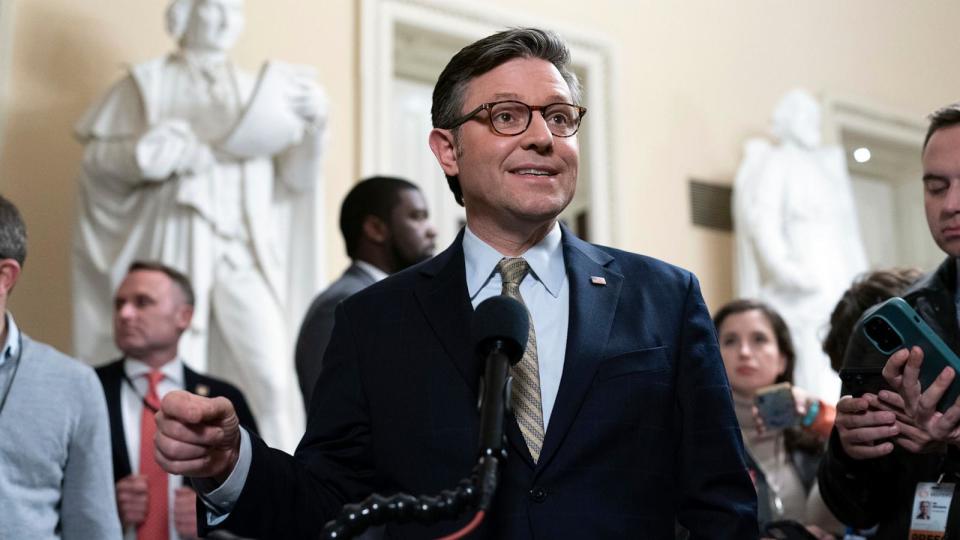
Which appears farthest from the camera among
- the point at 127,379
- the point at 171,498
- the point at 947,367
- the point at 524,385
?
the point at 127,379

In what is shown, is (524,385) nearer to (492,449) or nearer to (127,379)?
(492,449)

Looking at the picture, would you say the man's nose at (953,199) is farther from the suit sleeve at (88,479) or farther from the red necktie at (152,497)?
the red necktie at (152,497)

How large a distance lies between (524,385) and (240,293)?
408cm

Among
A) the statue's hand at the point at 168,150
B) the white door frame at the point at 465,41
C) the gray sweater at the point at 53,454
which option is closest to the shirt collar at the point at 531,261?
the gray sweater at the point at 53,454

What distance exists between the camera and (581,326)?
2172 millimetres

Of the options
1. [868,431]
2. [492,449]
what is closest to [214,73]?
[868,431]

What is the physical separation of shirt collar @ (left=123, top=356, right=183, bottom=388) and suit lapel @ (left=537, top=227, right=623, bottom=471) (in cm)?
248

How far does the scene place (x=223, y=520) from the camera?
201 centimetres

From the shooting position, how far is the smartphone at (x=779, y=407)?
396 cm

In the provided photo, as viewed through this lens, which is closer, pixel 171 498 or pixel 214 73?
pixel 171 498

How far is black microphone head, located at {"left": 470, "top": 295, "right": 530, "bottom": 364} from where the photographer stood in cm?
178

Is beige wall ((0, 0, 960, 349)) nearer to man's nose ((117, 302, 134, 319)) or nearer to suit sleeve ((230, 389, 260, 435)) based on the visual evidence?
man's nose ((117, 302, 134, 319))

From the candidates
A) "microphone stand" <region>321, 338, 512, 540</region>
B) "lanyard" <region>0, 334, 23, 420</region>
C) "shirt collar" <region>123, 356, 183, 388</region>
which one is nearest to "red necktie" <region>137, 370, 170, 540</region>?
"shirt collar" <region>123, 356, 183, 388</region>

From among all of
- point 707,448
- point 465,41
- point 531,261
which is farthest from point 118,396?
point 465,41
